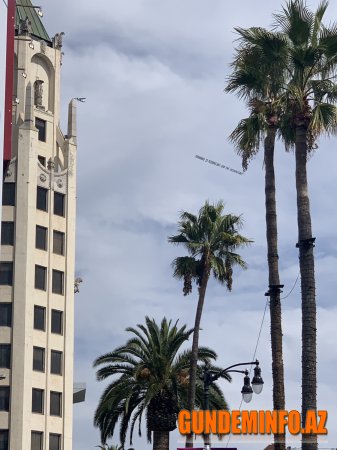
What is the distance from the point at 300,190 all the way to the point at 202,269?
29564 mm

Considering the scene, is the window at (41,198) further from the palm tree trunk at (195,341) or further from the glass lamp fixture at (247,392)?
the glass lamp fixture at (247,392)

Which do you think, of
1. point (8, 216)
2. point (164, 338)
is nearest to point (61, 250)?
point (8, 216)

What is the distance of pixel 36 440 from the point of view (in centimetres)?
7519

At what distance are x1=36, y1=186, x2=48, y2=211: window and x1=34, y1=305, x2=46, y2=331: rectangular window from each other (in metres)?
7.71

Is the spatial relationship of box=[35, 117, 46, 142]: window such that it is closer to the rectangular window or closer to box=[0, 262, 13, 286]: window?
box=[0, 262, 13, 286]: window

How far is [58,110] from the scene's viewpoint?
281 ft

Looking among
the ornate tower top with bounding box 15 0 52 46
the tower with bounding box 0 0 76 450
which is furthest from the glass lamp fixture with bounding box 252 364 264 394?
the ornate tower top with bounding box 15 0 52 46

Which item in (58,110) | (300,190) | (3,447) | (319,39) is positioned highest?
(58,110)

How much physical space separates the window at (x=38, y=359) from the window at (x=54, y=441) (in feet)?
16.0

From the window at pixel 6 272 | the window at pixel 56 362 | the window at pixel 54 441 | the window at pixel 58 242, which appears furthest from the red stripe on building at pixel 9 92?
the window at pixel 54 441

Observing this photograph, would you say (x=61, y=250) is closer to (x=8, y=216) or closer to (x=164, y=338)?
(x=8, y=216)

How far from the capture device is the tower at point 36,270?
74.9 meters

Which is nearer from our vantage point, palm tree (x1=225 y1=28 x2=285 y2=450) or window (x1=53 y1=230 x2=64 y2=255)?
palm tree (x1=225 y1=28 x2=285 y2=450)

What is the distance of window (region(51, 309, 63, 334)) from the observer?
78094 millimetres
